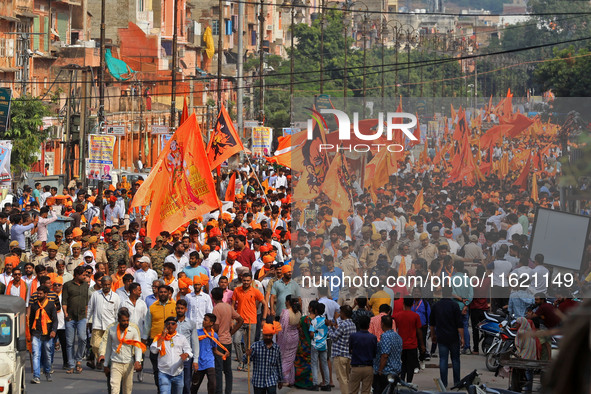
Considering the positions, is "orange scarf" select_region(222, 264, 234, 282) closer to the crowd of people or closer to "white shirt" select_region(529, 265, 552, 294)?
the crowd of people

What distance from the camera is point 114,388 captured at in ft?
33.4

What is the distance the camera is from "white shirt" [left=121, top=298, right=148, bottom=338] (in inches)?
441

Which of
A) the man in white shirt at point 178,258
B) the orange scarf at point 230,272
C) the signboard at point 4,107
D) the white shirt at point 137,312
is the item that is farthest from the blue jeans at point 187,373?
the signboard at point 4,107

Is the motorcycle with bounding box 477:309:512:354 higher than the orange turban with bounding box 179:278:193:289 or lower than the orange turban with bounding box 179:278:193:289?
lower

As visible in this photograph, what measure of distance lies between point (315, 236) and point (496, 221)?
2.23 meters

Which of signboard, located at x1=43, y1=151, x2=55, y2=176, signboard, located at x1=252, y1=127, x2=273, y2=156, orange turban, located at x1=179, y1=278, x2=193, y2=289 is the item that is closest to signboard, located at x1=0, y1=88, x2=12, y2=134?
signboard, located at x1=252, y1=127, x2=273, y2=156

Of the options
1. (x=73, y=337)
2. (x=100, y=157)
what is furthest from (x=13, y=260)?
(x=100, y=157)

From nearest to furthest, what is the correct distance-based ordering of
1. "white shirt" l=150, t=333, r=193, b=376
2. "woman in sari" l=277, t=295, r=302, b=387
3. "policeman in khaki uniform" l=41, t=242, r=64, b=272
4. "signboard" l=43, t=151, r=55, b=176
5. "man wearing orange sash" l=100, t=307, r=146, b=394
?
"white shirt" l=150, t=333, r=193, b=376 → "man wearing orange sash" l=100, t=307, r=146, b=394 → "woman in sari" l=277, t=295, r=302, b=387 → "policeman in khaki uniform" l=41, t=242, r=64, b=272 → "signboard" l=43, t=151, r=55, b=176

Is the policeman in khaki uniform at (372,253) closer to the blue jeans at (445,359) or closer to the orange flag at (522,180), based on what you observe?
the blue jeans at (445,359)

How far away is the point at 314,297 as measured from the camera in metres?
12.6

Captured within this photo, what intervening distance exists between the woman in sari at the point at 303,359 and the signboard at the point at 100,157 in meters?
12.6

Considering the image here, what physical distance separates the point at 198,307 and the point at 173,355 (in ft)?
4.47

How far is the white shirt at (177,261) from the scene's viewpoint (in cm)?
1403

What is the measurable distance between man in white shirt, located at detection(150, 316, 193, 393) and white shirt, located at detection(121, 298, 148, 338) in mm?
1100
